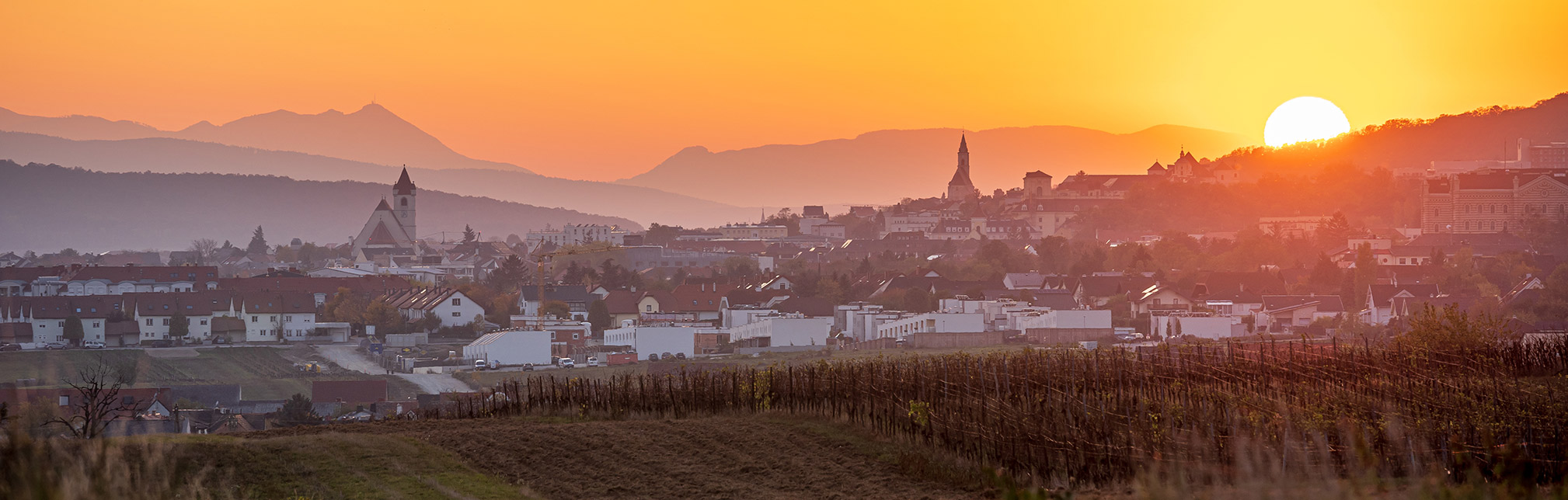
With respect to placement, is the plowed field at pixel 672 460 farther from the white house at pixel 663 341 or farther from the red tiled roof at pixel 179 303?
the red tiled roof at pixel 179 303

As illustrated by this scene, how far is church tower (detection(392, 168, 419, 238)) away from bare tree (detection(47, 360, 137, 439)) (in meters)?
87.7

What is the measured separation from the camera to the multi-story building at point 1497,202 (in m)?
81.3

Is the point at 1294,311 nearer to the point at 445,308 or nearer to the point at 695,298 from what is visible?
the point at 695,298

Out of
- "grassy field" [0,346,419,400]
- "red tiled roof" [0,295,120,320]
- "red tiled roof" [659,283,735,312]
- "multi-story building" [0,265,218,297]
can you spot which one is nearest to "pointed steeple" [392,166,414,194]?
"multi-story building" [0,265,218,297]

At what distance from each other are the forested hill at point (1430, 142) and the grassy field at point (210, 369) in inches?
3762

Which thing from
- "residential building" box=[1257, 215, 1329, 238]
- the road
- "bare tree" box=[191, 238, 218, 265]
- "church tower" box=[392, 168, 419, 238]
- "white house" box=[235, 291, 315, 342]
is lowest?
the road

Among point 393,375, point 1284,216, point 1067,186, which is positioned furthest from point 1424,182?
point 393,375

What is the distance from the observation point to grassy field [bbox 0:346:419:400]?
112 ft

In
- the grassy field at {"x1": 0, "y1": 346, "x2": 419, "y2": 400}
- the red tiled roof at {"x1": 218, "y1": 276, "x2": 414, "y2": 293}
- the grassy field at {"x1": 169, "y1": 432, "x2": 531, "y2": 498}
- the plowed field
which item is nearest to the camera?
the grassy field at {"x1": 169, "y1": 432, "x2": 531, "y2": 498}

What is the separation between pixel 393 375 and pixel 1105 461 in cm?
2989

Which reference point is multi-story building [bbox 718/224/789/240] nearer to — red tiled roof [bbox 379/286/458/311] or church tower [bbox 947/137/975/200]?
church tower [bbox 947/137/975/200]

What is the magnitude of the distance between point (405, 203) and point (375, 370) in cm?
9206

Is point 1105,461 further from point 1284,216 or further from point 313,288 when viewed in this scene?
point 1284,216

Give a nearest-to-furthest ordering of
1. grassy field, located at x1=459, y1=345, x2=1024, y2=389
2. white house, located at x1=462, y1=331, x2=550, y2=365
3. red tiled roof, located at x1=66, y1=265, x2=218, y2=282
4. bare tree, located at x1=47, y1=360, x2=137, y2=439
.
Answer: bare tree, located at x1=47, y1=360, x2=137, y2=439 → grassy field, located at x1=459, y1=345, x2=1024, y2=389 → white house, located at x1=462, y1=331, x2=550, y2=365 → red tiled roof, located at x1=66, y1=265, x2=218, y2=282
